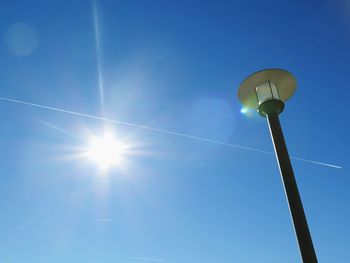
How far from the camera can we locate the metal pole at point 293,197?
12.8 feet

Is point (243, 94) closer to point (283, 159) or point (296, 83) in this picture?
point (296, 83)

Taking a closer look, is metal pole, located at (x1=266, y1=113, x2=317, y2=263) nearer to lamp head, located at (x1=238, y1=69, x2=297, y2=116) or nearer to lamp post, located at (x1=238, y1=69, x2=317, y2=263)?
lamp post, located at (x1=238, y1=69, x2=317, y2=263)

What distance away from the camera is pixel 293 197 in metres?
4.21

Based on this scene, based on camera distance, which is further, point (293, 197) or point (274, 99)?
point (274, 99)

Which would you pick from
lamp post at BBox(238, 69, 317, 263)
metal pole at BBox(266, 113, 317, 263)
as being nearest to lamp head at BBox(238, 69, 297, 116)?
lamp post at BBox(238, 69, 317, 263)

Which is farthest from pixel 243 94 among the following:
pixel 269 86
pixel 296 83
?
pixel 296 83

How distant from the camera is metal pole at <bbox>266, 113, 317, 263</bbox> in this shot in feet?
12.8

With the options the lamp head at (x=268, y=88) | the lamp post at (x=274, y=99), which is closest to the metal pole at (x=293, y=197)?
the lamp post at (x=274, y=99)

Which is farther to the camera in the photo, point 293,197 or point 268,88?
point 268,88

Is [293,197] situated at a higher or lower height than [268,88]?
lower

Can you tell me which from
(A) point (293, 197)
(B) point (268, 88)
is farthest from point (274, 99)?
(A) point (293, 197)

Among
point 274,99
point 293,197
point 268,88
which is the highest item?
point 268,88

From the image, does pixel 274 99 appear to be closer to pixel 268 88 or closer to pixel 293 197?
pixel 268 88

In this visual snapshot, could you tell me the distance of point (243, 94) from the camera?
5.42m
